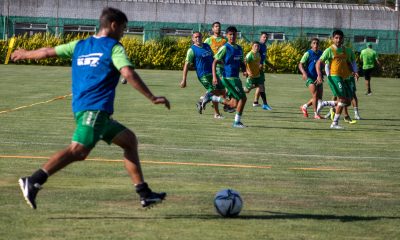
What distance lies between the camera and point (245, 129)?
2000 cm

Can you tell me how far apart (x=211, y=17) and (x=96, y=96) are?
59.2m

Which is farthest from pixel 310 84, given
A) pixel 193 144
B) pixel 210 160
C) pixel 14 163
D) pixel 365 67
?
pixel 365 67

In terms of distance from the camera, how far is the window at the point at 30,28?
65.6 meters

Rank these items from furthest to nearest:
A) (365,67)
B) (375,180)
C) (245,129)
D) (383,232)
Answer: (365,67) < (245,129) < (375,180) < (383,232)

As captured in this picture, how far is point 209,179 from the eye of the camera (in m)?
11.8

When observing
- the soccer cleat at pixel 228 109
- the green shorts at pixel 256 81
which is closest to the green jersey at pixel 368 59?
the green shorts at pixel 256 81

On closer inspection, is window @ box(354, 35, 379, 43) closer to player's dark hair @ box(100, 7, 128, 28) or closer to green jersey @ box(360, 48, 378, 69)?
green jersey @ box(360, 48, 378, 69)

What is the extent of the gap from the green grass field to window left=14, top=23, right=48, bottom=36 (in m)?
43.1

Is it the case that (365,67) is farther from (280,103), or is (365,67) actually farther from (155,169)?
(155,169)

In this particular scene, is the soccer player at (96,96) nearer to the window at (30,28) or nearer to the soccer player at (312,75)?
the soccer player at (312,75)

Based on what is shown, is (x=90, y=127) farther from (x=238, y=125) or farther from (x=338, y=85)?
(x=338, y=85)

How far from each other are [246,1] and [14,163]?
198 ft

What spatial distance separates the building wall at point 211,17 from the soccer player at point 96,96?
56.3 m

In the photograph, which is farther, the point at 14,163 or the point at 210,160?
the point at 210,160
